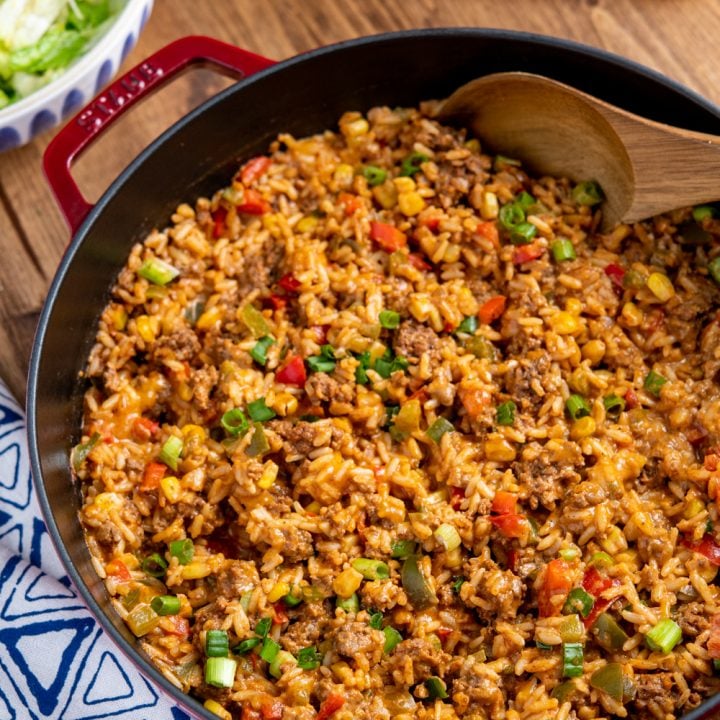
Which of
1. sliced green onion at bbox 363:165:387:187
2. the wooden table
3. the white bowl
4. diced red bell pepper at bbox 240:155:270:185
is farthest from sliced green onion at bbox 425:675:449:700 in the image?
the white bowl

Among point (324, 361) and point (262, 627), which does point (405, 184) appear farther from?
point (262, 627)

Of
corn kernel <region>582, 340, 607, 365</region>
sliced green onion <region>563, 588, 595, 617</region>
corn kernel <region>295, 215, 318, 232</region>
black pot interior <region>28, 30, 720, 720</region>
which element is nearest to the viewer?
sliced green onion <region>563, 588, 595, 617</region>

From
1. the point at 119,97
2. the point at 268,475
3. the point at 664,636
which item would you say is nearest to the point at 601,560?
the point at 664,636

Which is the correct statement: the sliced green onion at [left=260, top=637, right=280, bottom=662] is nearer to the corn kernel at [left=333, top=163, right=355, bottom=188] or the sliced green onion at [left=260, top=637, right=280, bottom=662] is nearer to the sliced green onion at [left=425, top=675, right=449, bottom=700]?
the sliced green onion at [left=425, top=675, right=449, bottom=700]

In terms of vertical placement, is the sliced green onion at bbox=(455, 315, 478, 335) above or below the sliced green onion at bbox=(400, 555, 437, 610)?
above

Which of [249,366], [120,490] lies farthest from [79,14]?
[120,490]

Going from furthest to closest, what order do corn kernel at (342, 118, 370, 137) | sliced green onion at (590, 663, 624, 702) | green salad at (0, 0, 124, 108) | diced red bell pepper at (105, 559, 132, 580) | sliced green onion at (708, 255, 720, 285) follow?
green salad at (0, 0, 124, 108) < corn kernel at (342, 118, 370, 137) < sliced green onion at (708, 255, 720, 285) < diced red bell pepper at (105, 559, 132, 580) < sliced green onion at (590, 663, 624, 702)

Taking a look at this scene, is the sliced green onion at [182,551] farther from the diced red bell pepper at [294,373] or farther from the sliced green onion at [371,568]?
the diced red bell pepper at [294,373]
